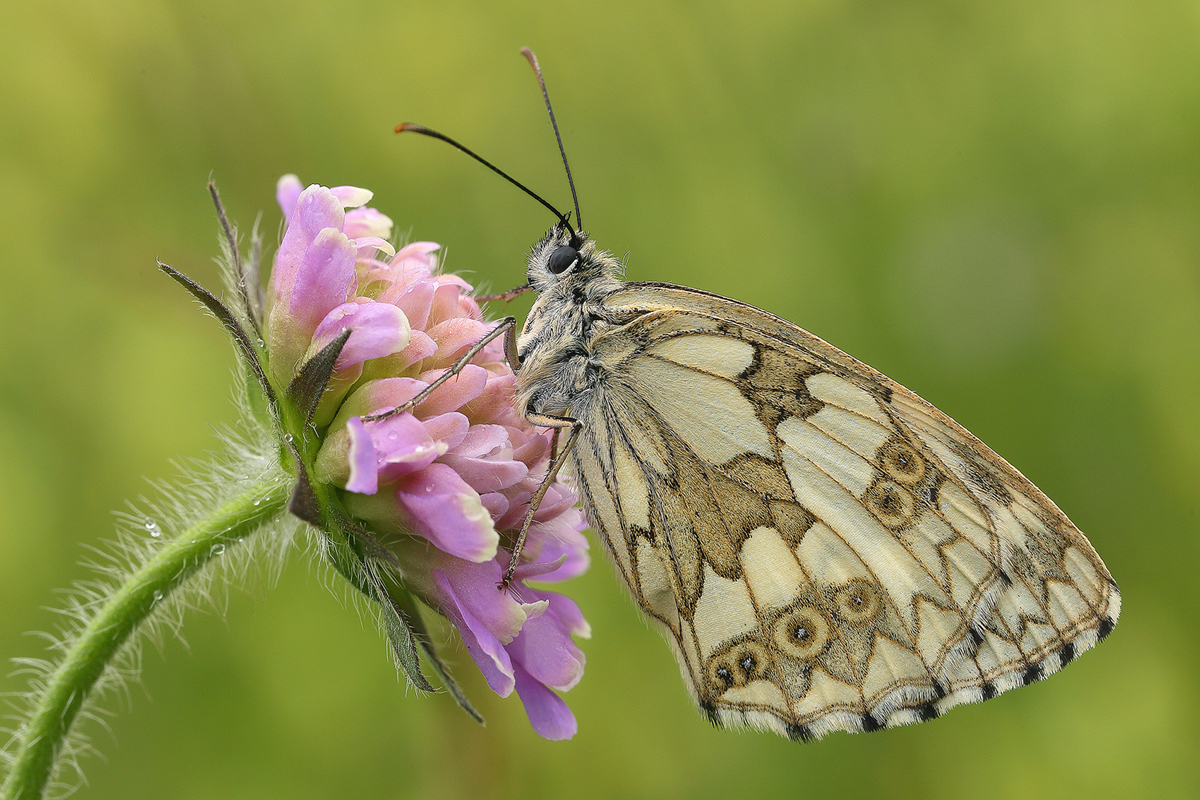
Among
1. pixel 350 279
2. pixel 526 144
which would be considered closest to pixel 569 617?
pixel 350 279

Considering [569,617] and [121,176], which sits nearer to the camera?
[569,617]

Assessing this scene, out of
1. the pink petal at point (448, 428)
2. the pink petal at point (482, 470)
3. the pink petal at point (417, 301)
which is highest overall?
the pink petal at point (417, 301)

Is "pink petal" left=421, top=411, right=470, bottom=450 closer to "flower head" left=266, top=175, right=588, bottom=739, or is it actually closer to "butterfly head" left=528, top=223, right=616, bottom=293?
"flower head" left=266, top=175, right=588, bottom=739

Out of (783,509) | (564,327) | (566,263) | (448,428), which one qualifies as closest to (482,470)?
(448,428)

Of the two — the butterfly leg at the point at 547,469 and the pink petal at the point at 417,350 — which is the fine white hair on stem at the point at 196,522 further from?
the butterfly leg at the point at 547,469

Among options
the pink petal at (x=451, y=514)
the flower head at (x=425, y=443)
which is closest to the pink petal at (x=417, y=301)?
the flower head at (x=425, y=443)

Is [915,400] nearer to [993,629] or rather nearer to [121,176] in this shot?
[993,629]
